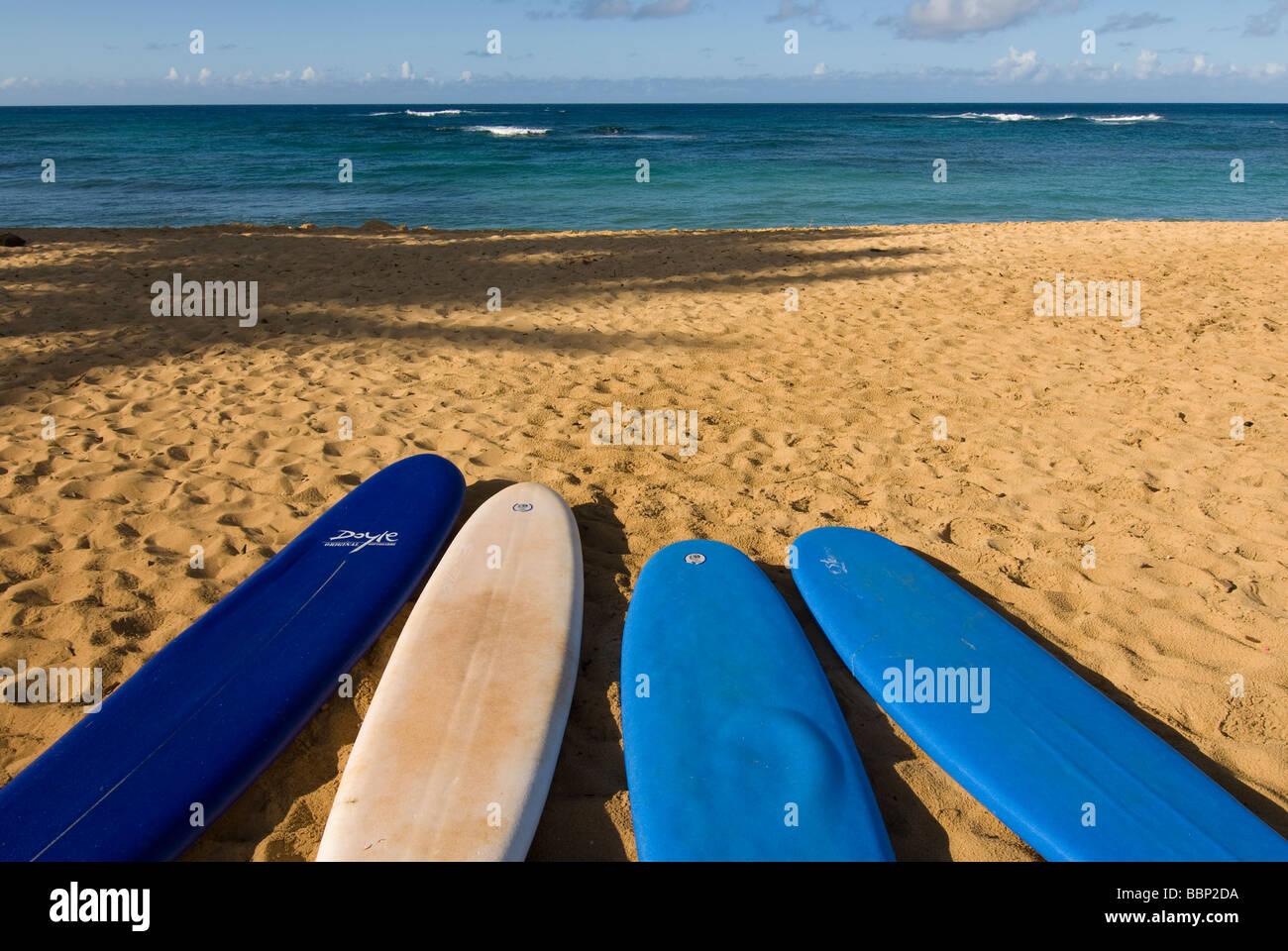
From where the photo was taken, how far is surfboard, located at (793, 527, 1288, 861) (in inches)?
73.3

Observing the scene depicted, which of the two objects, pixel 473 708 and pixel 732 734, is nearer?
pixel 732 734

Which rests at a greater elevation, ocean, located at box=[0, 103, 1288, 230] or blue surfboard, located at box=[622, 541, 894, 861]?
ocean, located at box=[0, 103, 1288, 230]

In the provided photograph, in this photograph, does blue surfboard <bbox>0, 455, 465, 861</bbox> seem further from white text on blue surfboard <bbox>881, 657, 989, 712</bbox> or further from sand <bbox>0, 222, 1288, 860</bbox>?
white text on blue surfboard <bbox>881, 657, 989, 712</bbox>

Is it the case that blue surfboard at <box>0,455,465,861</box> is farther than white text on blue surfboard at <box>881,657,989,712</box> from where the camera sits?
No

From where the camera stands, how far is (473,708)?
2.27 m

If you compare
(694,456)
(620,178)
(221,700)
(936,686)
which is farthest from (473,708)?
(620,178)

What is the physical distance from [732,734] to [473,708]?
0.79m

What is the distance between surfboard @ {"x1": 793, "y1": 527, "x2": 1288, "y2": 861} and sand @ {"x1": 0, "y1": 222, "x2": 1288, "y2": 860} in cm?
10

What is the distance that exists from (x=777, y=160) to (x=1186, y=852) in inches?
1021

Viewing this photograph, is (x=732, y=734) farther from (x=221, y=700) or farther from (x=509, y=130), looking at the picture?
(x=509, y=130)

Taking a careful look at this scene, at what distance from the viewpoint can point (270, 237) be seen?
9.50m

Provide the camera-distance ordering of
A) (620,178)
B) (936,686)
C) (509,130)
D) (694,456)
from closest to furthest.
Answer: (936,686)
(694,456)
(620,178)
(509,130)

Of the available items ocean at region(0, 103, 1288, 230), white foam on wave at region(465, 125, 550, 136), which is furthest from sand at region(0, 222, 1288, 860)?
white foam on wave at region(465, 125, 550, 136)
